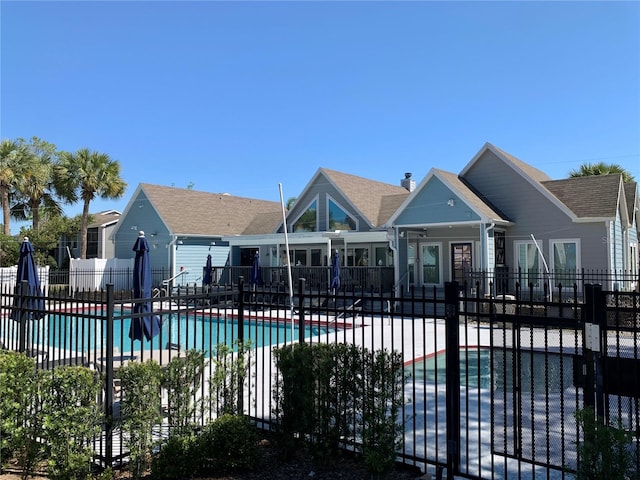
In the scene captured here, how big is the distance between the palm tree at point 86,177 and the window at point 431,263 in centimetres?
2360

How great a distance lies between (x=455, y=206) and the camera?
1938 cm

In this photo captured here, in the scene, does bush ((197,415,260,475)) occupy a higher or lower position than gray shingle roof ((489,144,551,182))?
lower

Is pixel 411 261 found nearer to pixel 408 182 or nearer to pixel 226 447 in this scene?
pixel 408 182

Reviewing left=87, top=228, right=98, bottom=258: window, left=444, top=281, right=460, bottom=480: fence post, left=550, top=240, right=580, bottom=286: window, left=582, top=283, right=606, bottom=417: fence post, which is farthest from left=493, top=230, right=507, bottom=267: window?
left=87, top=228, right=98, bottom=258: window

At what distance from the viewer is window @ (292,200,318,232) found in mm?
25969

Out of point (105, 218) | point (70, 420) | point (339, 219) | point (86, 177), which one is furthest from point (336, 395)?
point (105, 218)

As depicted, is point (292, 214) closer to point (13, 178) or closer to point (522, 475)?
point (13, 178)

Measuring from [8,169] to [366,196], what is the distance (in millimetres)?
24020

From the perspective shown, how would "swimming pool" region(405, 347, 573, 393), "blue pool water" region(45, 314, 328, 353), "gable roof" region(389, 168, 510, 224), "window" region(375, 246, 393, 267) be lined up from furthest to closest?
"window" region(375, 246, 393, 267), "gable roof" region(389, 168, 510, 224), "swimming pool" region(405, 347, 573, 393), "blue pool water" region(45, 314, 328, 353)

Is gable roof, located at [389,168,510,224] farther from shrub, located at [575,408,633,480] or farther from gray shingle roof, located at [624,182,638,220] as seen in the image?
shrub, located at [575,408,633,480]

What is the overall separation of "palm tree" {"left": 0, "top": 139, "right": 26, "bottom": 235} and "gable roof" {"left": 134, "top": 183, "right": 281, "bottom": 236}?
9121 mm

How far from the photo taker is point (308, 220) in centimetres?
2619

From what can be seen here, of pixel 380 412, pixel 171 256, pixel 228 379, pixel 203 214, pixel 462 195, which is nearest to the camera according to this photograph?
pixel 380 412

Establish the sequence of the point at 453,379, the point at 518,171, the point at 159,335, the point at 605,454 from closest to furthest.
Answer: the point at 605,454 < the point at 453,379 < the point at 159,335 < the point at 518,171
